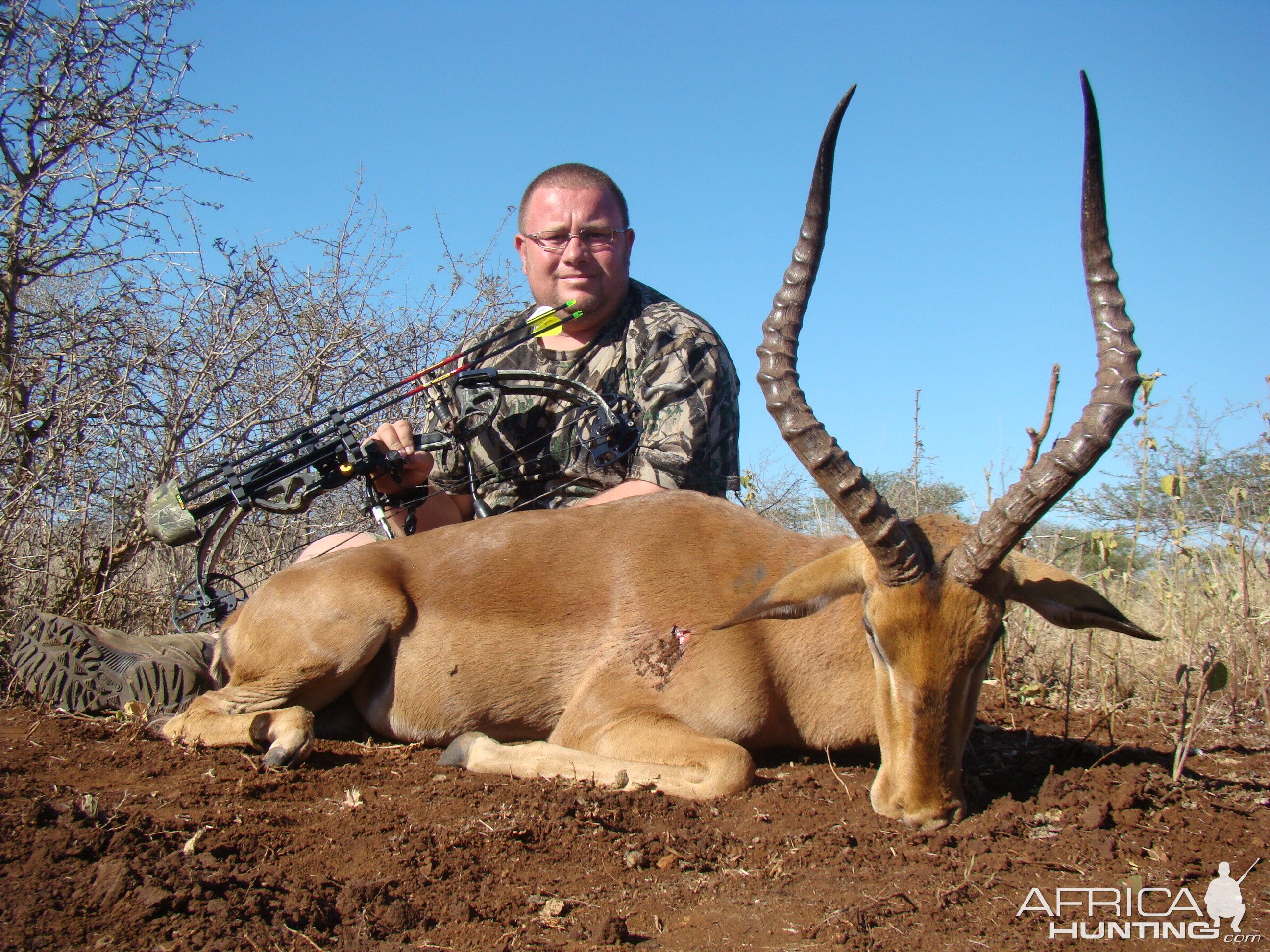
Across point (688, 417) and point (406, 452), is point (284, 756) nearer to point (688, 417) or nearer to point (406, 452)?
point (406, 452)

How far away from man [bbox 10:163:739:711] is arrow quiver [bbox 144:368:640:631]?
15cm

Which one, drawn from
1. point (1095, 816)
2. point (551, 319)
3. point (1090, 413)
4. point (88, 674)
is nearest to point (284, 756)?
point (88, 674)

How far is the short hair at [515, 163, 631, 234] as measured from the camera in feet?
21.9

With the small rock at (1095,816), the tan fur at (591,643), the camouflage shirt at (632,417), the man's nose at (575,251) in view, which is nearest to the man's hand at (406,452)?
the camouflage shirt at (632,417)

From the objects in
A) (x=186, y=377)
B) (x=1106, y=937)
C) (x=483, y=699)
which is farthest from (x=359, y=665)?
(x=186, y=377)

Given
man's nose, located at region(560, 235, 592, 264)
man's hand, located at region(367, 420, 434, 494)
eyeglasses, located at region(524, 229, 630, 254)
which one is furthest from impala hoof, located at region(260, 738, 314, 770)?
eyeglasses, located at region(524, 229, 630, 254)

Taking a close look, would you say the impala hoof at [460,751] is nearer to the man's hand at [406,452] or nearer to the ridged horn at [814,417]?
the man's hand at [406,452]

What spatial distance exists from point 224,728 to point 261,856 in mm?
1656

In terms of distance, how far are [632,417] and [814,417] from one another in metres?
2.52

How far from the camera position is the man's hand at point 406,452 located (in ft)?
18.5

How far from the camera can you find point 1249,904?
8.98ft

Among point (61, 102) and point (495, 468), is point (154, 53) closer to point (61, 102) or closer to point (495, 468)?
point (61, 102)

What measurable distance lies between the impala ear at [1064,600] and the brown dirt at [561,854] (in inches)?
24.4

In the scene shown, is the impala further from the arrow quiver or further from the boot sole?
the arrow quiver
